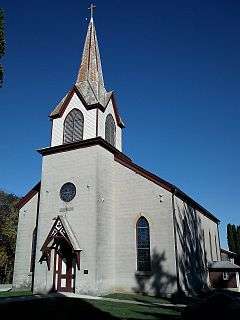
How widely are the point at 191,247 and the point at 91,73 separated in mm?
17401

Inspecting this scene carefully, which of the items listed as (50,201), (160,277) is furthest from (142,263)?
(50,201)

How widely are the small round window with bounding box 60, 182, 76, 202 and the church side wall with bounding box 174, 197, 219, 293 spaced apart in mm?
7614

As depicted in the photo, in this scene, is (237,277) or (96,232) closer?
(96,232)

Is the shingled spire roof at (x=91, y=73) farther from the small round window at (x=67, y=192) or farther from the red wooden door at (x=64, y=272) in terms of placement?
the red wooden door at (x=64, y=272)

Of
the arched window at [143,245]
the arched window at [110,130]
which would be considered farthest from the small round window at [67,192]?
the arched window at [143,245]

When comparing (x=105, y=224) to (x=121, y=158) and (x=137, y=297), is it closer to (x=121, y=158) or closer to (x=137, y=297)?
(x=137, y=297)

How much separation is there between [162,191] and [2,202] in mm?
30253

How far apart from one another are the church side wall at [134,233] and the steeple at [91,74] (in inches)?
272

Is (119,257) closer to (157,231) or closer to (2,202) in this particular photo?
(157,231)

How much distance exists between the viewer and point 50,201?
1007 inches

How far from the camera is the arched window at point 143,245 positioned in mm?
23453

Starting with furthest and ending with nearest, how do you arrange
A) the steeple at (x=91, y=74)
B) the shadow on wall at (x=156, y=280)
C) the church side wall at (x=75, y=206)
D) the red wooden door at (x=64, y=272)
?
the steeple at (x=91, y=74), the red wooden door at (x=64, y=272), the church side wall at (x=75, y=206), the shadow on wall at (x=156, y=280)

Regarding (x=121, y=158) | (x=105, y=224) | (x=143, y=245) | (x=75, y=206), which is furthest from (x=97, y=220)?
(x=121, y=158)

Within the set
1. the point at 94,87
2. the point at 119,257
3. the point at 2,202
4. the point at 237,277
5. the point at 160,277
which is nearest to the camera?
the point at 160,277
